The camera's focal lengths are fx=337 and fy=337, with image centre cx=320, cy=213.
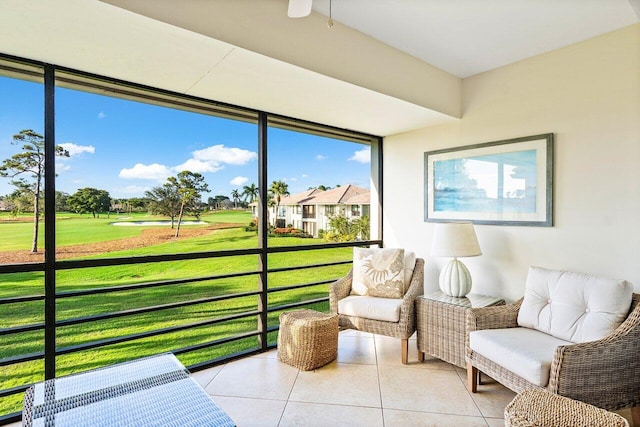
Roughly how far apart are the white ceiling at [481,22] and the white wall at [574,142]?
21cm

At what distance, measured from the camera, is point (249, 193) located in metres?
3.65

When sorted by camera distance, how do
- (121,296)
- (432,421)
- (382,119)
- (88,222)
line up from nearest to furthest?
(432,421) < (88,222) < (382,119) < (121,296)

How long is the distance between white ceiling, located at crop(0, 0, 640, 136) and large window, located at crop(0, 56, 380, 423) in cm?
38

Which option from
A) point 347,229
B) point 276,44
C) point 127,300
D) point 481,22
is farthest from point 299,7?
point 127,300

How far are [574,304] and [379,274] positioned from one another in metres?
1.51

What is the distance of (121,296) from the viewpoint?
3.97 metres

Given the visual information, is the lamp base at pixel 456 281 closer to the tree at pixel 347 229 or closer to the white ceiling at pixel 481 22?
the tree at pixel 347 229

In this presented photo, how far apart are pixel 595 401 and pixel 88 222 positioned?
3.72 metres

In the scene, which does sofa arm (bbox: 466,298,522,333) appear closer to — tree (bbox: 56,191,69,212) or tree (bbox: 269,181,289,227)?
tree (bbox: 269,181,289,227)

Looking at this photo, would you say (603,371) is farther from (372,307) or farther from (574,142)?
(574,142)

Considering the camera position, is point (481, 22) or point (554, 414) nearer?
point (554, 414)

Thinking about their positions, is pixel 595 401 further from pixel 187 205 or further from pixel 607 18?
pixel 187 205

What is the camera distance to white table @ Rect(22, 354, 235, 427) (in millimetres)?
1450

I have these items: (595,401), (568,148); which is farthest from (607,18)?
(595,401)
